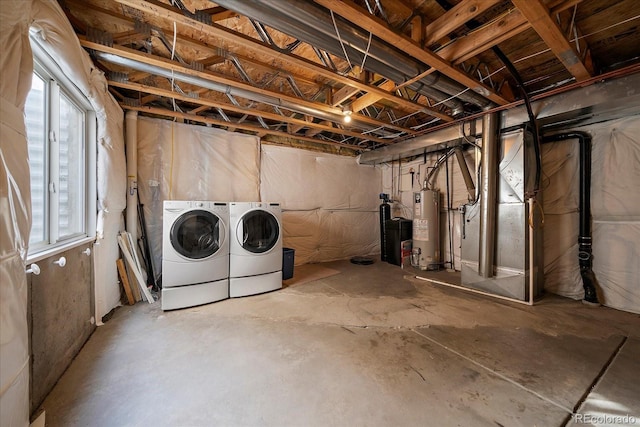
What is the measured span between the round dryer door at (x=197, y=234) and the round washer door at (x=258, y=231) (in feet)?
0.81

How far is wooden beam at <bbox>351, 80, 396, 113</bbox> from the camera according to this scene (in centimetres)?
240

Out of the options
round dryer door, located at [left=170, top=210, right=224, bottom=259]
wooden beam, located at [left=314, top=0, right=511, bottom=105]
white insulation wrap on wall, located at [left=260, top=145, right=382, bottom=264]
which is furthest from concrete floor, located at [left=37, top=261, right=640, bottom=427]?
wooden beam, located at [left=314, top=0, right=511, bottom=105]

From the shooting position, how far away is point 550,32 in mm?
1547

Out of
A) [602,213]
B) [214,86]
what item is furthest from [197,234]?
[602,213]

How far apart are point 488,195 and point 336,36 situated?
2.45m

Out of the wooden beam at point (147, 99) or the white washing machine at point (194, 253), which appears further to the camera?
the wooden beam at point (147, 99)

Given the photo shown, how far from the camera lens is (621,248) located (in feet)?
8.20

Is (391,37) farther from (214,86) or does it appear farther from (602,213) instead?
(602,213)

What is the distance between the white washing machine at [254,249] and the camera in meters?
2.77

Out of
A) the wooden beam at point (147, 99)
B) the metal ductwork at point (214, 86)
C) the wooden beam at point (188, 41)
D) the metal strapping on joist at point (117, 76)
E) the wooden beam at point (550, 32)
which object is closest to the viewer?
the wooden beam at point (550, 32)

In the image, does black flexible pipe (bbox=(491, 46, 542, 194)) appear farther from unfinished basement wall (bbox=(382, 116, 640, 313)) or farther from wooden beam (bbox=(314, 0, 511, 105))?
unfinished basement wall (bbox=(382, 116, 640, 313))

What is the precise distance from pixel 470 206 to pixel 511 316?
1352 millimetres

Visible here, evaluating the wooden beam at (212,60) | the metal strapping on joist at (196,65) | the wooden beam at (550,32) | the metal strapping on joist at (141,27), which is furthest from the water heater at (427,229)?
the metal strapping on joist at (141,27)

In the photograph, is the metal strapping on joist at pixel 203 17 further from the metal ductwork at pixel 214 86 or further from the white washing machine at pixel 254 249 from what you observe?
the white washing machine at pixel 254 249
